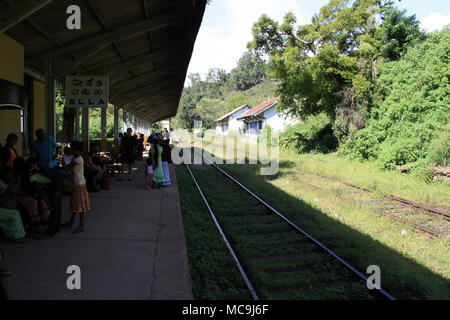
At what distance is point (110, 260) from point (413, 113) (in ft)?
48.2

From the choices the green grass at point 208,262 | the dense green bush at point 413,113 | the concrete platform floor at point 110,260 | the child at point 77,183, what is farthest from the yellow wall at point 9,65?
the dense green bush at point 413,113

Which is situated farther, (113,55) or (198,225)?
(113,55)

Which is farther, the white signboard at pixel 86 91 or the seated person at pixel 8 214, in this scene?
the white signboard at pixel 86 91

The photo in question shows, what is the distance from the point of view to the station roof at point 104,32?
7637mm

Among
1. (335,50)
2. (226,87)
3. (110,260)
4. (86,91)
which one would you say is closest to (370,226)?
(110,260)

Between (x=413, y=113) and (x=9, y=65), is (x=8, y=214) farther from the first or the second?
(x=413, y=113)

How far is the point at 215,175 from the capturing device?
50.3ft

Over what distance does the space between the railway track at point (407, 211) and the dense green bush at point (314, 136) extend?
13.9 m

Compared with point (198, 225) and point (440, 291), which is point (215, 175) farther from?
point (440, 291)

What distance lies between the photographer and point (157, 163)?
1102cm

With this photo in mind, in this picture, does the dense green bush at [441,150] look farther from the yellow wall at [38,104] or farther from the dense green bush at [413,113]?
the yellow wall at [38,104]
